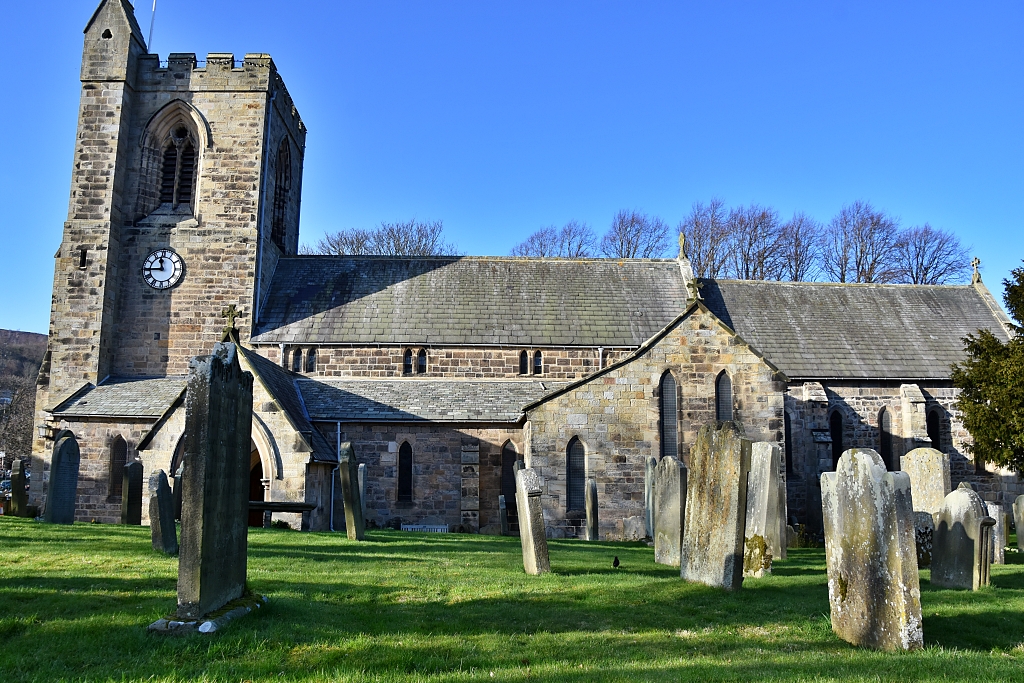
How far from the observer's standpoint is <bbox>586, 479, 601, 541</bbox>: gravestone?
1855cm

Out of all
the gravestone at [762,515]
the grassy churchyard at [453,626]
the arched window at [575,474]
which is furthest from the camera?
the arched window at [575,474]

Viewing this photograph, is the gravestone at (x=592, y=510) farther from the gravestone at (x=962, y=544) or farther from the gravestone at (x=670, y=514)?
the gravestone at (x=962, y=544)

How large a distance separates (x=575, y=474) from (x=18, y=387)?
221 ft

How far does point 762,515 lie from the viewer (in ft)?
41.2

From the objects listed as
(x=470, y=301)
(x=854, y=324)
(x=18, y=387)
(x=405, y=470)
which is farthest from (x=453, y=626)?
(x=18, y=387)

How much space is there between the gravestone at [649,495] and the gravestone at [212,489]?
11560mm

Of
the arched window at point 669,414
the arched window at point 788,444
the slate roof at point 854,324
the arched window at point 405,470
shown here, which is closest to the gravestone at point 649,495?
the arched window at point 669,414

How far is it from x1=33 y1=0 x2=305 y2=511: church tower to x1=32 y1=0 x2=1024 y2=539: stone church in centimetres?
8

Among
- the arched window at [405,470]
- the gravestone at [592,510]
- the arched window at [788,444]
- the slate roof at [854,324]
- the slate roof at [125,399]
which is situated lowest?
the gravestone at [592,510]

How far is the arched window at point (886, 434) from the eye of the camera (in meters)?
25.4

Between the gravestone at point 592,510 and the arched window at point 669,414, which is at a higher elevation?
the arched window at point 669,414

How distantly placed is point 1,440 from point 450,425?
1759 inches

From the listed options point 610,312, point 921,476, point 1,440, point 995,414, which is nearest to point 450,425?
point 610,312

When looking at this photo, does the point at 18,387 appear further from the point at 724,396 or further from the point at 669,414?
the point at 724,396
